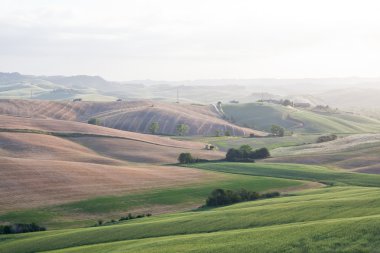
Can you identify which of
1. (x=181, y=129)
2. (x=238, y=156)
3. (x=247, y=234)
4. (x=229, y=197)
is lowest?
(x=181, y=129)

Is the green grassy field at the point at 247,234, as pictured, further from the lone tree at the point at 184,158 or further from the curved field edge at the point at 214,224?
the lone tree at the point at 184,158

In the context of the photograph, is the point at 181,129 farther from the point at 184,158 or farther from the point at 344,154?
the point at 344,154

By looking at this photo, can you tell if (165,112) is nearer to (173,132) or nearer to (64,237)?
(173,132)

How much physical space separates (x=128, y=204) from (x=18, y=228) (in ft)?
48.1

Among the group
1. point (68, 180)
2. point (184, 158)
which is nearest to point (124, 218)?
point (68, 180)

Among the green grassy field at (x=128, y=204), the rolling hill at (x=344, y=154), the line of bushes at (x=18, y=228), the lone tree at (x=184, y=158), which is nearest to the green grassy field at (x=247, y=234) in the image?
the line of bushes at (x=18, y=228)

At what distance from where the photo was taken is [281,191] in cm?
6900

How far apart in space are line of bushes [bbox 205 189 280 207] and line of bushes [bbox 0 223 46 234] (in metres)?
18.0

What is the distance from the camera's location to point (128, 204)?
62250 millimetres

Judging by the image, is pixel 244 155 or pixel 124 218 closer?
pixel 124 218

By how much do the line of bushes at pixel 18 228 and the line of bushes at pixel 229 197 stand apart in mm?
17958

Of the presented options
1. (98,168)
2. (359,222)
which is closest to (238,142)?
(98,168)

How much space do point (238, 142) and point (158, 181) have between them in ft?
235

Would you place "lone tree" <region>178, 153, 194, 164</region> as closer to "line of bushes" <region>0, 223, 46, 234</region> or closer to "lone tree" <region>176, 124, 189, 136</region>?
"line of bushes" <region>0, 223, 46, 234</region>
